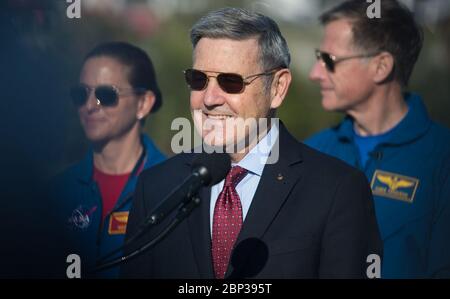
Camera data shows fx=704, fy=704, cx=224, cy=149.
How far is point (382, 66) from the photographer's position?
383 cm

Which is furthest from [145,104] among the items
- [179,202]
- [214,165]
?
[179,202]

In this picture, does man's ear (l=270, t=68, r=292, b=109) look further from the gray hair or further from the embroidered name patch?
the embroidered name patch

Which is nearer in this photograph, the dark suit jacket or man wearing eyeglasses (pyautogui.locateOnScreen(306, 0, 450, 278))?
the dark suit jacket

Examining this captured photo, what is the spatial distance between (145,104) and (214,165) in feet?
5.70

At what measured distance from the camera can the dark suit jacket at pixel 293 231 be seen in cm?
244

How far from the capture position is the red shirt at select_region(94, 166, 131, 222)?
12.1ft

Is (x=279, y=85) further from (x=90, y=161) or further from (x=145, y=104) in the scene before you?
(x=90, y=161)

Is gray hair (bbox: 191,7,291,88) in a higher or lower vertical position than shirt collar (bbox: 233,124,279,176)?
higher

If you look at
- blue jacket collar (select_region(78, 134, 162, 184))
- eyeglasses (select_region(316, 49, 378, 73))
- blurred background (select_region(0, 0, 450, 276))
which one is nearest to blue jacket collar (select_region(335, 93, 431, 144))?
eyeglasses (select_region(316, 49, 378, 73))

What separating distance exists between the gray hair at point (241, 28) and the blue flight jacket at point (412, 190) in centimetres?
130

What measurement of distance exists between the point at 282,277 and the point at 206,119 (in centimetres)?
64

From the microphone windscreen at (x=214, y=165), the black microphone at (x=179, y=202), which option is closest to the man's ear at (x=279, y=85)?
the microphone windscreen at (x=214, y=165)

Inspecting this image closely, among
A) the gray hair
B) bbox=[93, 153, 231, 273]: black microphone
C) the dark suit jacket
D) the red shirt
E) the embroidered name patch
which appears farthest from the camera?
the red shirt

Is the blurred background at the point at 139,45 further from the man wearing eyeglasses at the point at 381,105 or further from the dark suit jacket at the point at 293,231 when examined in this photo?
the dark suit jacket at the point at 293,231
